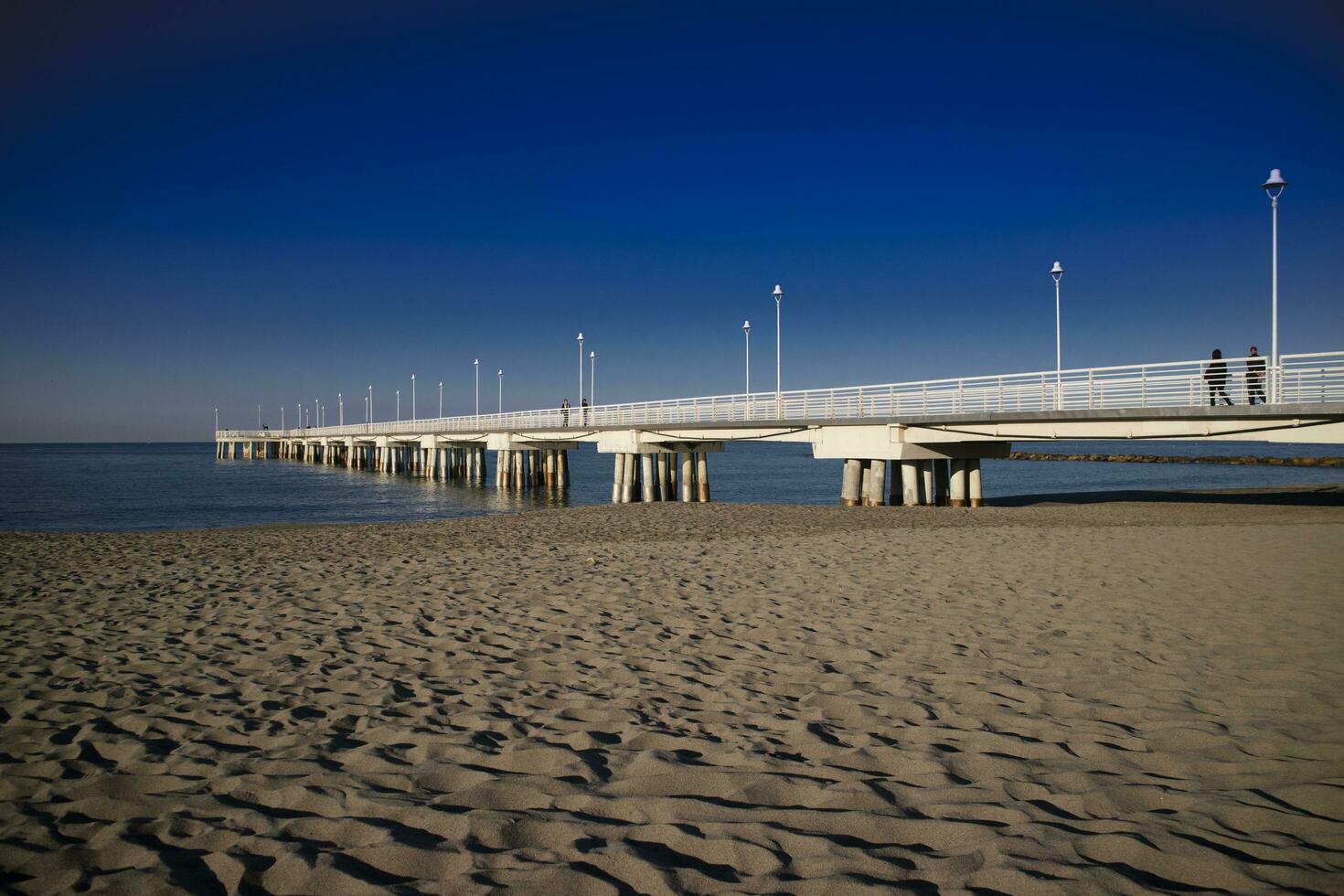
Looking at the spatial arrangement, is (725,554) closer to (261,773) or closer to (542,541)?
(542,541)

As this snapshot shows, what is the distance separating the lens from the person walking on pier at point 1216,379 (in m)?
18.1

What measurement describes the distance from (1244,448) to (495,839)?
12865 cm

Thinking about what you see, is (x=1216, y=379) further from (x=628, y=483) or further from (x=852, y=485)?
(x=628, y=483)

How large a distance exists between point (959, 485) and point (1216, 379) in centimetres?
851

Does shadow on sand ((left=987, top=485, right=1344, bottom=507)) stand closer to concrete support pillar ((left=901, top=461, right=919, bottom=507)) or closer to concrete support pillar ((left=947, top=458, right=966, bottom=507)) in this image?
concrete support pillar ((left=947, top=458, right=966, bottom=507))

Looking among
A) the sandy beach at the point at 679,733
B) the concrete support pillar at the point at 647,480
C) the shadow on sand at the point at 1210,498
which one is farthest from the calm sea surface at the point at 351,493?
the sandy beach at the point at 679,733

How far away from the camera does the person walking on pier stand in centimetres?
1808

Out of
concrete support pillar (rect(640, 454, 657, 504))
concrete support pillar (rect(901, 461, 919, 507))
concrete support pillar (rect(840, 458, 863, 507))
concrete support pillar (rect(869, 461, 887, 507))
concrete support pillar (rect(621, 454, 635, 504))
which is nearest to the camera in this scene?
concrete support pillar (rect(869, 461, 887, 507))

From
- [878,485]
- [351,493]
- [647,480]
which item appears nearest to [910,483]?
[878,485]

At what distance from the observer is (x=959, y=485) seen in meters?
25.6

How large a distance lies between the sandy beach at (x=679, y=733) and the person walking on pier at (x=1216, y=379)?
9.89 m

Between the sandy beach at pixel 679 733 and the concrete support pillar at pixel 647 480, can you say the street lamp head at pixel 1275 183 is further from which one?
the concrete support pillar at pixel 647 480

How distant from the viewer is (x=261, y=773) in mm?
3961

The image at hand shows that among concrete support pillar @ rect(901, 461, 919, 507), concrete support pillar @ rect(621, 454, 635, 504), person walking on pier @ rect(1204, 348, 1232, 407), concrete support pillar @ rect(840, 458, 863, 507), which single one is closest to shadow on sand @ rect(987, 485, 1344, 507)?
concrete support pillar @ rect(901, 461, 919, 507)
